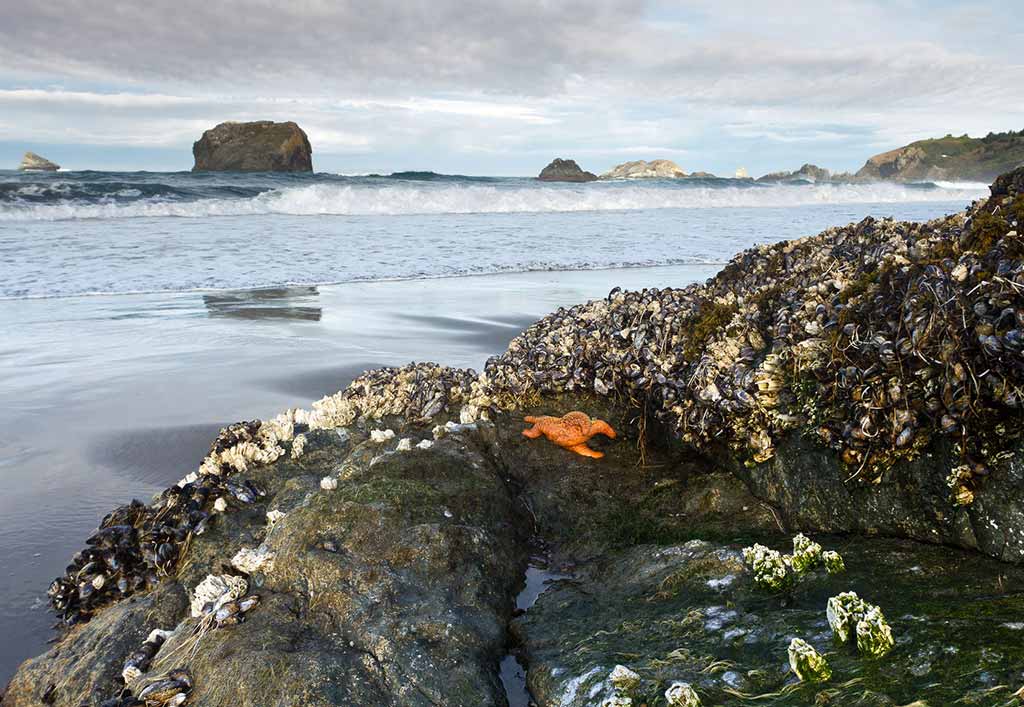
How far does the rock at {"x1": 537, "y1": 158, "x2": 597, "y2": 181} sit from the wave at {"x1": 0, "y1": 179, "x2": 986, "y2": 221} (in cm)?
3333

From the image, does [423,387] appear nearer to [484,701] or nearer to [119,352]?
[484,701]

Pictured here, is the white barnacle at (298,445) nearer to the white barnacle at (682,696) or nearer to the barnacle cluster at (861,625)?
the white barnacle at (682,696)

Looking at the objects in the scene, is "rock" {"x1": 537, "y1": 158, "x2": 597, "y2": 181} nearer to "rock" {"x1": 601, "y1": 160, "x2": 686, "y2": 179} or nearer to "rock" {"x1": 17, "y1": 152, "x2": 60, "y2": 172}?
"rock" {"x1": 601, "y1": 160, "x2": 686, "y2": 179}

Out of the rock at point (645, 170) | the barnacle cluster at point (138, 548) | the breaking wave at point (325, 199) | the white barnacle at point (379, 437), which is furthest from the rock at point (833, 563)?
the rock at point (645, 170)

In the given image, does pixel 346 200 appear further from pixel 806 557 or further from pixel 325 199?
pixel 806 557

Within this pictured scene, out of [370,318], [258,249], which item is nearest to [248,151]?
[258,249]

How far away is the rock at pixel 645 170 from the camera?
91.9 meters

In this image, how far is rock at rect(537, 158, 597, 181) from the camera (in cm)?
7956

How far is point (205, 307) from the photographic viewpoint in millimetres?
12836

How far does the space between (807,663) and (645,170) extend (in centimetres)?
9704

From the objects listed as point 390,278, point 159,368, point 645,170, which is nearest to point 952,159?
point 645,170

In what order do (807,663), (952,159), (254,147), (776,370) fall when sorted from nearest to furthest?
(807,663) → (776,370) → (254,147) → (952,159)

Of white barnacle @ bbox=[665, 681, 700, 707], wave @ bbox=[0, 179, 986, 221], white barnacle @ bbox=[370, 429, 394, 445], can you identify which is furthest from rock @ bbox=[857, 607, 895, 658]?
wave @ bbox=[0, 179, 986, 221]

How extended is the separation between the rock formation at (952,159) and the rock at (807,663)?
105 metres
